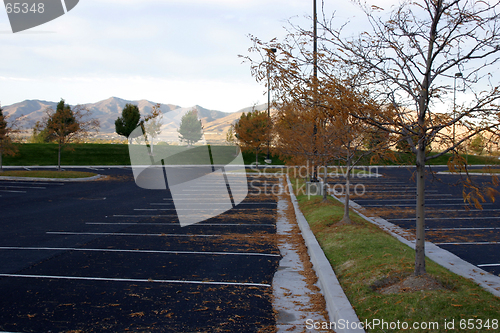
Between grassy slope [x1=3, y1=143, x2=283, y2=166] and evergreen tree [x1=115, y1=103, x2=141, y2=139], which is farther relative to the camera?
evergreen tree [x1=115, y1=103, x2=141, y2=139]

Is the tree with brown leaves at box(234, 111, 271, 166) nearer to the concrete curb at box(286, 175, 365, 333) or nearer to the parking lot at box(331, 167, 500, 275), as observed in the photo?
the parking lot at box(331, 167, 500, 275)

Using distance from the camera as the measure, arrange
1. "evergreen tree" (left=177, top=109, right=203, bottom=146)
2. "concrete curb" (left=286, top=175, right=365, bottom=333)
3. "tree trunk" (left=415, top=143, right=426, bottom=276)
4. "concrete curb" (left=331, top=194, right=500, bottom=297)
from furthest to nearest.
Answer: "evergreen tree" (left=177, top=109, right=203, bottom=146)
"concrete curb" (left=331, top=194, right=500, bottom=297)
"tree trunk" (left=415, top=143, right=426, bottom=276)
"concrete curb" (left=286, top=175, right=365, bottom=333)

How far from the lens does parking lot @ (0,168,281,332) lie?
16.0 ft

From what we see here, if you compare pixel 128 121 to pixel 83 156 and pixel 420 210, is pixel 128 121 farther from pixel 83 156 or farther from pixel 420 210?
pixel 420 210

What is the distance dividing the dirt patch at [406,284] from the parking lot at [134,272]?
170cm

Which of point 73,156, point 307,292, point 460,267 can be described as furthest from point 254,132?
point 307,292

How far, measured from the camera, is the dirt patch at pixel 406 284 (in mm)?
5009

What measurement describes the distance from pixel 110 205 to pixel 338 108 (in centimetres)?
1324

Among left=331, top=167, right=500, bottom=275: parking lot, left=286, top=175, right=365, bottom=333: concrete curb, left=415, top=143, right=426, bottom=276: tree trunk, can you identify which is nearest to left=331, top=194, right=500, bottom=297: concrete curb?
left=331, top=167, right=500, bottom=275: parking lot

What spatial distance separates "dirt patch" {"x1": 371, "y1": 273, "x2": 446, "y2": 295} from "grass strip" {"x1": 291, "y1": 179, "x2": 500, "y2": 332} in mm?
28

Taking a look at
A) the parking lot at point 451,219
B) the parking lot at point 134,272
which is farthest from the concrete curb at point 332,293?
the parking lot at point 451,219

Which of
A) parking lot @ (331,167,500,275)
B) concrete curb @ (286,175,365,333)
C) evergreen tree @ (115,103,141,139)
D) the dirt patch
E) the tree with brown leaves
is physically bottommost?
parking lot @ (331,167,500,275)

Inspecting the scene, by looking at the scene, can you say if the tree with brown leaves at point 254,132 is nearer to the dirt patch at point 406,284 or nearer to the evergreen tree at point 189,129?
the dirt patch at point 406,284

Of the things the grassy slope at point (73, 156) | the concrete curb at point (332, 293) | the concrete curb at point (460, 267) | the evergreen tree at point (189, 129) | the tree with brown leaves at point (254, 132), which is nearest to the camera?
the concrete curb at point (332, 293)
